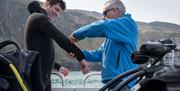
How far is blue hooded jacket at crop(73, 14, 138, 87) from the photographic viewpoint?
4.50 metres

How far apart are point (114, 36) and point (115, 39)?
3 cm

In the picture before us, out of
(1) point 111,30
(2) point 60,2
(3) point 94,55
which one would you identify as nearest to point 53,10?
(2) point 60,2

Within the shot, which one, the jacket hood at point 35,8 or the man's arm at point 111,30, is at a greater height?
the jacket hood at point 35,8

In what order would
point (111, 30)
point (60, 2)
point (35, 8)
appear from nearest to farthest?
point (111, 30), point (35, 8), point (60, 2)

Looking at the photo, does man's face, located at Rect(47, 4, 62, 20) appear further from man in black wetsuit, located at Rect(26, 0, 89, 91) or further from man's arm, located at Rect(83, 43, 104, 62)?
man's arm, located at Rect(83, 43, 104, 62)

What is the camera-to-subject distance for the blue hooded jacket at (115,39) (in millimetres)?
4500

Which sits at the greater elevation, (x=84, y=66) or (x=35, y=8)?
(x=35, y=8)

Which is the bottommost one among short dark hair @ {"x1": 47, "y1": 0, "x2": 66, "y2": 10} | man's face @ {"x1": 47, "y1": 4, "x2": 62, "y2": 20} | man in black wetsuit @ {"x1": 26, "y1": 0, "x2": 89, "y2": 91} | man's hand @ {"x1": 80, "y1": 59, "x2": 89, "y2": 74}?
man's hand @ {"x1": 80, "y1": 59, "x2": 89, "y2": 74}

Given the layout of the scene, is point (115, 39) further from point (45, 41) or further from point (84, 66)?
point (45, 41)

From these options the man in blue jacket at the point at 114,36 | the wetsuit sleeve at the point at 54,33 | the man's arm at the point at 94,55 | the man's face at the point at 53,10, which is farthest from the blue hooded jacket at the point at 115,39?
the man's face at the point at 53,10

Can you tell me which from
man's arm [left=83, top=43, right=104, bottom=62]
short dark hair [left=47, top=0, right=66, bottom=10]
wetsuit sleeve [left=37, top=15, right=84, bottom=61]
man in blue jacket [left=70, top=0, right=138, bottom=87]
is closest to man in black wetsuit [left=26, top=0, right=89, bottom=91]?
wetsuit sleeve [left=37, top=15, right=84, bottom=61]

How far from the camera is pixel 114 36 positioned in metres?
4.53

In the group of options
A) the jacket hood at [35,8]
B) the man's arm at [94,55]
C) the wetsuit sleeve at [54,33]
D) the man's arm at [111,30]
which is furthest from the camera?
the man's arm at [94,55]

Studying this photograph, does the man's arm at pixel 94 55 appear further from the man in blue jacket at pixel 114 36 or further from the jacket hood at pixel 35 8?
the jacket hood at pixel 35 8
